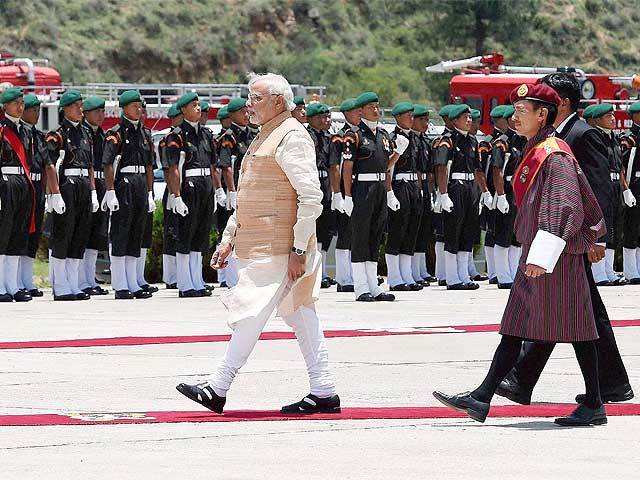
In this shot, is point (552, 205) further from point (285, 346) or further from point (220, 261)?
point (285, 346)

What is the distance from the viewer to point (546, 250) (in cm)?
812

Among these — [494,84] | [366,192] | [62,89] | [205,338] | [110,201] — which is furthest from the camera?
[62,89]

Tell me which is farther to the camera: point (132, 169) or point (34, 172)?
point (132, 169)

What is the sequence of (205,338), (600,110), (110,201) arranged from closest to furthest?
(205,338) < (110,201) < (600,110)

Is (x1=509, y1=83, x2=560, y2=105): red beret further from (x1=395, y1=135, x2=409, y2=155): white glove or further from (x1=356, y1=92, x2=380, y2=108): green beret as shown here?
(x1=395, y1=135, x2=409, y2=155): white glove

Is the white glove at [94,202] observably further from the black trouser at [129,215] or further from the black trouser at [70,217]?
the black trouser at [129,215]

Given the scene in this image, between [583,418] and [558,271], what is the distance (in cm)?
77

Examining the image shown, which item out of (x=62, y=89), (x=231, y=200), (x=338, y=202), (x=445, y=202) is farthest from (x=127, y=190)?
(x=62, y=89)

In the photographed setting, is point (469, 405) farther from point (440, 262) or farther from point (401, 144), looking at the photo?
point (440, 262)

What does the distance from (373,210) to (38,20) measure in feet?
123

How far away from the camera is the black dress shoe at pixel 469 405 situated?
27.1 ft

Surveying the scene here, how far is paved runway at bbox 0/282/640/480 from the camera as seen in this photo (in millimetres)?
7117

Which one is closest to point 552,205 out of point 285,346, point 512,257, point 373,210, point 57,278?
point 285,346

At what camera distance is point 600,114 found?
19.0 metres
